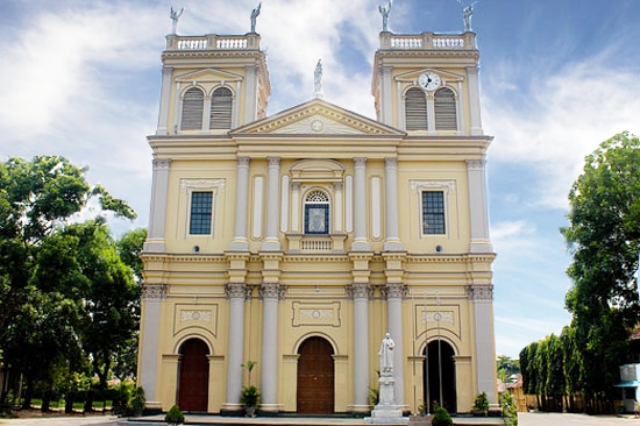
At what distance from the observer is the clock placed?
28.7 m

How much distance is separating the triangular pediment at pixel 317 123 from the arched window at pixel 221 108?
145 centimetres

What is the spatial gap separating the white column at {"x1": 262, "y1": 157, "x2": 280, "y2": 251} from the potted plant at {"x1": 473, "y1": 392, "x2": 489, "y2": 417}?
31.4 ft

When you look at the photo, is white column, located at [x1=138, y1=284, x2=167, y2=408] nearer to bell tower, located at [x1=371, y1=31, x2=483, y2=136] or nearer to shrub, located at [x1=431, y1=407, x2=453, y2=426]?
shrub, located at [x1=431, y1=407, x2=453, y2=426]

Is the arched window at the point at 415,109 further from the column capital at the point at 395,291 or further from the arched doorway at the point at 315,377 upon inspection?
the arched doorway at the point at 315,377

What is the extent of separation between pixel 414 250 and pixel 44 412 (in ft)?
65.9

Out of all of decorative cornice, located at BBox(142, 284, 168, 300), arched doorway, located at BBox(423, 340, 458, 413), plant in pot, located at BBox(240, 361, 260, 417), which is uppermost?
decorative cornice, located at BBox(142, 284, 168, 300)

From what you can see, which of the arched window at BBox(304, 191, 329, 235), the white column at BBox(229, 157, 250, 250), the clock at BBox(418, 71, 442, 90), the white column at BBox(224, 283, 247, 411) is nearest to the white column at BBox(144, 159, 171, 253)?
the white column at BBox(229, 157, 250, 250)

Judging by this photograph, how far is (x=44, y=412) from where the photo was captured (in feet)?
105

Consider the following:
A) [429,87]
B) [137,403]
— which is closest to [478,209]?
[429,87]

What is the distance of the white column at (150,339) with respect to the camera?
24.8 metres

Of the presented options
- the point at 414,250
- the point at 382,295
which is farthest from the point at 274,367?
the point at 414,250

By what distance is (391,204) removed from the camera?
1044 inches

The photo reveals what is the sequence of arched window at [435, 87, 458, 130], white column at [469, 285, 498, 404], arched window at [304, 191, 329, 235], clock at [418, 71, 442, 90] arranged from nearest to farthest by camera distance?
white column at [469, 285, 498, 404], arched window at [304, 191, 329, 235], arched window at [435, 87, 458, 130], clock at [418, 71, 442, 90]

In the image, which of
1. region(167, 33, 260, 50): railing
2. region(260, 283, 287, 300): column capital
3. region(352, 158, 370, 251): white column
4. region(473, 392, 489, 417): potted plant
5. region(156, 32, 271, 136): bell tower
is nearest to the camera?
region(473, 392, 489, 417): potted plant
